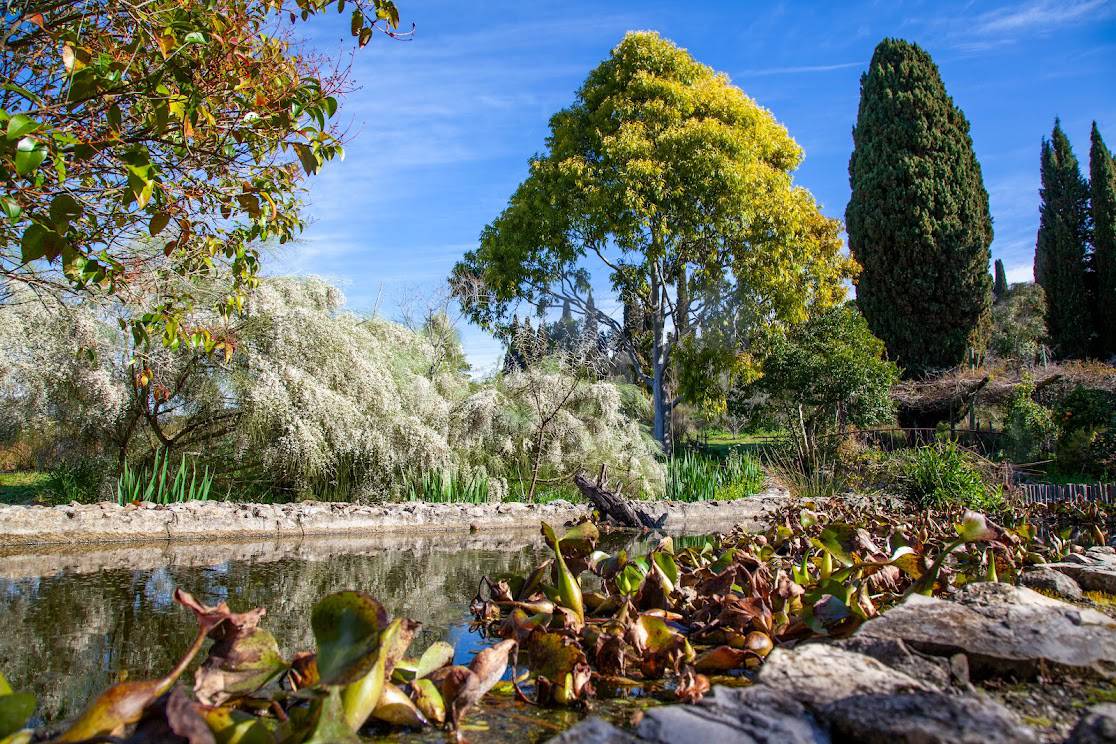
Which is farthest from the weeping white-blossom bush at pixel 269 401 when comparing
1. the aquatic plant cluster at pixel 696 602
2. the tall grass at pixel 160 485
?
the aquatic plant cluster at pixel 696 602

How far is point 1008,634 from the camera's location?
1.90 meters

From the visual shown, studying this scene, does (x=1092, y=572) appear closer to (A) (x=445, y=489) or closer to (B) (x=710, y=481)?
(A) (x=445, y=489)

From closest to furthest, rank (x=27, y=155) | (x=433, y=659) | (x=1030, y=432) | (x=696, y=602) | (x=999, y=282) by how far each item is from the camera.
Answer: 1. (x=433, y=659)
2. (x=27, y=155)
3. (x=696, y=602)
4. (x=1030, y=432)
5. (x=999, y=282)

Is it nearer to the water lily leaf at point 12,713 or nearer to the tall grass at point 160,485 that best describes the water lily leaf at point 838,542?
the water lily leaf at point 12,713

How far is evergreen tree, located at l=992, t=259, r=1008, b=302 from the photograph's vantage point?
113 ft

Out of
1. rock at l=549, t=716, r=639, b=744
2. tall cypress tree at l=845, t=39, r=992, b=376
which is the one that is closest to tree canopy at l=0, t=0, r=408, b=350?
rock at l=549, t=716, r=639, b=744

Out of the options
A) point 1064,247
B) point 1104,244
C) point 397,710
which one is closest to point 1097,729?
point 397,710

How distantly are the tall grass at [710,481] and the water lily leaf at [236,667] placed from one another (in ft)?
31.7

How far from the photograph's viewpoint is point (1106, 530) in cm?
600

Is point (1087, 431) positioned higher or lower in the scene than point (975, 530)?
lower

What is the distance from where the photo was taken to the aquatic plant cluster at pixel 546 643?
4.40 feet

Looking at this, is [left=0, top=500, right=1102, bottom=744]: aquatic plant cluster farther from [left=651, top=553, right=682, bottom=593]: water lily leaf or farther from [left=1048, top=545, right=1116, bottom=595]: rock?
[left=1048, top=545, right=1116, bottom=595]: rock

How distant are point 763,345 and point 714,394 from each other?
1.56m

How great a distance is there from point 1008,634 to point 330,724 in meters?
1.66
